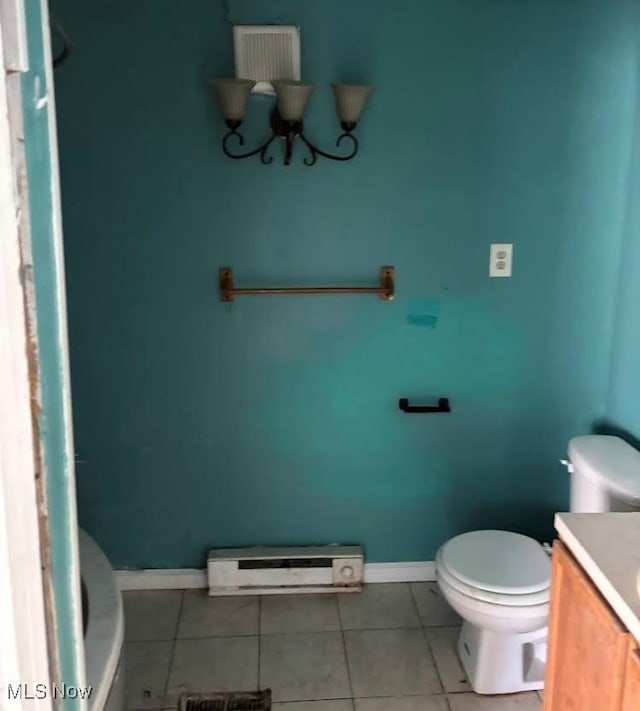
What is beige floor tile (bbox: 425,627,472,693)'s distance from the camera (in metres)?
2.24

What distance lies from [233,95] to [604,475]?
147 cm

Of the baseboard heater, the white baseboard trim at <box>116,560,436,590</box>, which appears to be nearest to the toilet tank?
the white baseboard trim at <box>116,560,436,590</box>

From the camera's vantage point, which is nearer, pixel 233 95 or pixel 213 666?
pixel 233 95

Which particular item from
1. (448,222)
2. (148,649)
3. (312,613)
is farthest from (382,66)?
(148,649)

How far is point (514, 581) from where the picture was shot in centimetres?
207

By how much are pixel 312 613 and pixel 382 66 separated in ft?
5.79

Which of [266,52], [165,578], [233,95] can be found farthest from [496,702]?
[266,52]

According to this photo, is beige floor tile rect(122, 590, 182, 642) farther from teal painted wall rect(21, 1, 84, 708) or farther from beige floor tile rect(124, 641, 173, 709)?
teal painted wall rect(21, 1, 84, 708)

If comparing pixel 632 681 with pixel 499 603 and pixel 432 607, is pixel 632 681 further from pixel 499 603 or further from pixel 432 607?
pixel 432 607

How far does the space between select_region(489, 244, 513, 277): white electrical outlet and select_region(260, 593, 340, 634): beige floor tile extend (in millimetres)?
1247

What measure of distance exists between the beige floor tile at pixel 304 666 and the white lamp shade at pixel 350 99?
1.61 m

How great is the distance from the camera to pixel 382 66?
2291 millimetres

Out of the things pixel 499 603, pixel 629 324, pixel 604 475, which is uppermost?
pixel 629 324

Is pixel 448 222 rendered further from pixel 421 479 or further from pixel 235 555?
pixel 235 555
